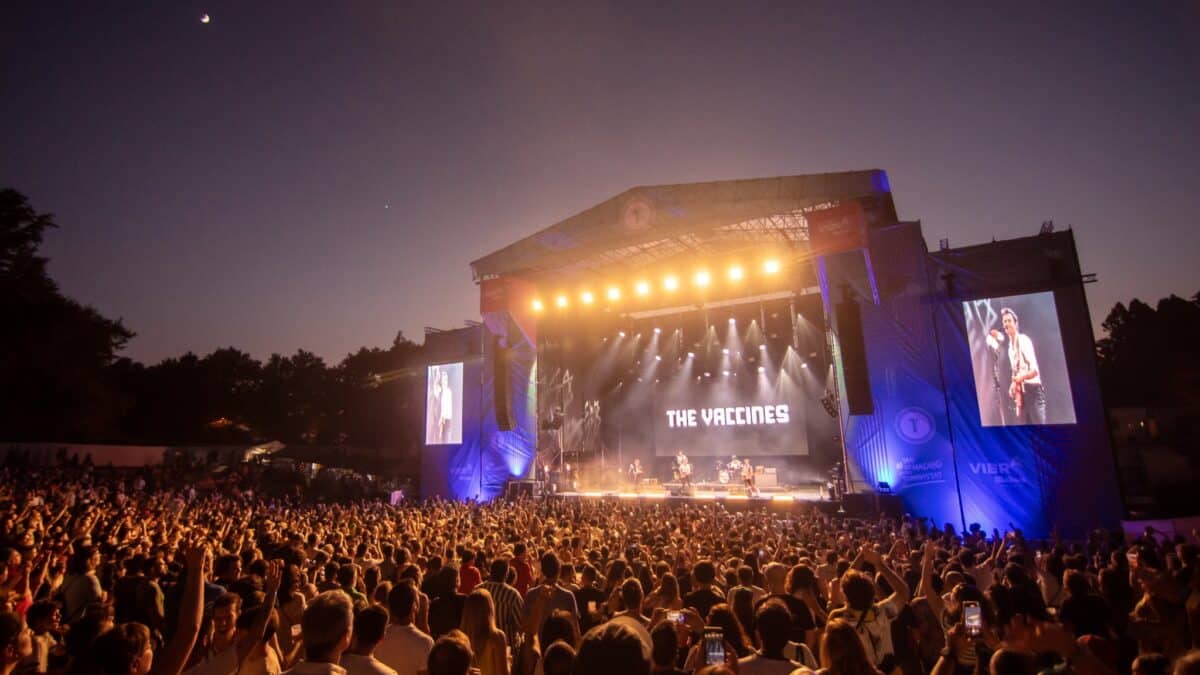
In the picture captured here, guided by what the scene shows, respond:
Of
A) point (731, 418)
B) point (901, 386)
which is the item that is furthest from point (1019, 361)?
point (731, 418)

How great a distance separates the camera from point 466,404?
2355 centimetres

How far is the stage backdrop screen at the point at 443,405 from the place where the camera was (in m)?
23.6

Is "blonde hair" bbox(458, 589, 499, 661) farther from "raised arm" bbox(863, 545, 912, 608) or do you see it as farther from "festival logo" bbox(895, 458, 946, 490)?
"festival logo" bbox(895, 458, 946, 490)

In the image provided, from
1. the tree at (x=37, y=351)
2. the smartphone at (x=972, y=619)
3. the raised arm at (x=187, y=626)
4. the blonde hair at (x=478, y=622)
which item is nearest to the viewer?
the raised arm at (x=187, y=626)

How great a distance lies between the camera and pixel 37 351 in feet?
88.1

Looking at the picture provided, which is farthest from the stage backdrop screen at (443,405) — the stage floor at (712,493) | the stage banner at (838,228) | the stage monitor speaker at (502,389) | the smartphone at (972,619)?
the smartphone at (972,619)

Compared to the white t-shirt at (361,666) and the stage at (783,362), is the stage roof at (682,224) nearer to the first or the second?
→ the stage at (783,362)

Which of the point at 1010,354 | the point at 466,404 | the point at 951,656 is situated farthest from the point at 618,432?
the point at 951,656

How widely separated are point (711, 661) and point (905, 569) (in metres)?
4.43

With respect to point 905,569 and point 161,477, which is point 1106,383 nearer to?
point 905,569

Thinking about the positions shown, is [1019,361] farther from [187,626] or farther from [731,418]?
[187,626]

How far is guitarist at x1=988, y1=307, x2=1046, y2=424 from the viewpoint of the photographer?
14.0 meters

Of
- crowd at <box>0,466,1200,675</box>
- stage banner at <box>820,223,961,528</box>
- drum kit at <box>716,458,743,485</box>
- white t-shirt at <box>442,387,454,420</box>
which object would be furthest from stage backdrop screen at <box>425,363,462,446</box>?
crowd at <box>0,466,1200,675</box>

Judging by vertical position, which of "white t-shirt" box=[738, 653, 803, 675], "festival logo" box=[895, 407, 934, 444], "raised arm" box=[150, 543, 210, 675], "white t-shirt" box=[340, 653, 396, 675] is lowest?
"white t-shirt" box=[738, 653, 803, 675]
